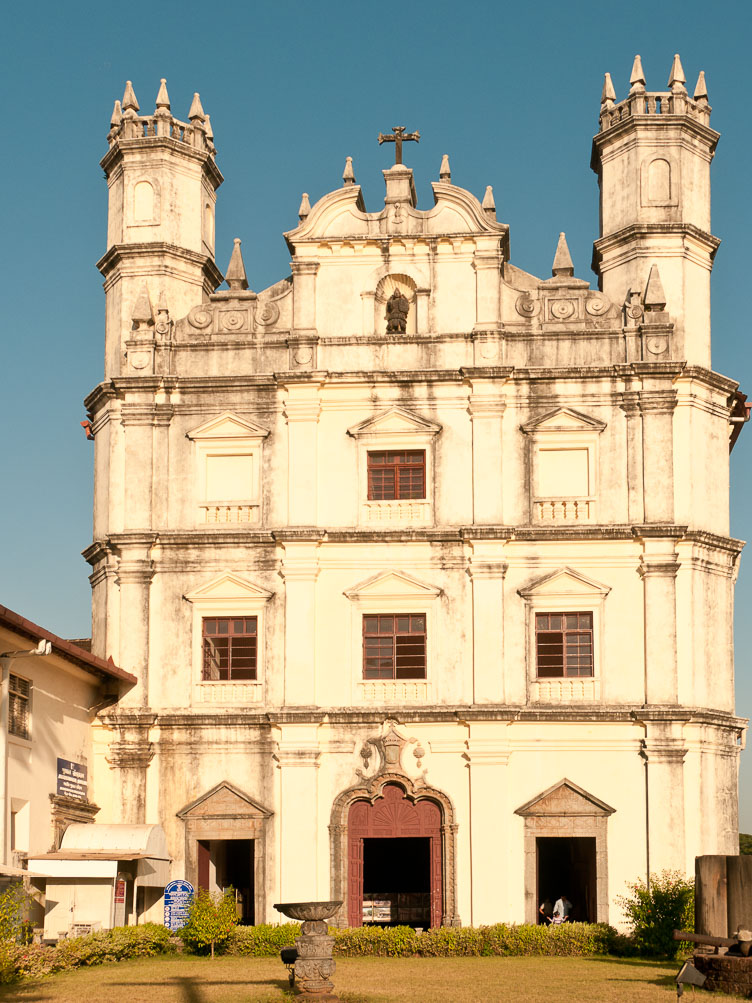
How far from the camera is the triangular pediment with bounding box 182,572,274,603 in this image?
3806 cm

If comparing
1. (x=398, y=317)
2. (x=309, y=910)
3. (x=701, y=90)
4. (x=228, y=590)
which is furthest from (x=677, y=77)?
(x=309, y=910)

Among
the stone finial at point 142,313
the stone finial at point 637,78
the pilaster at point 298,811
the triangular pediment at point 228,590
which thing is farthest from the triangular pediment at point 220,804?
the stone finial at point 637,78

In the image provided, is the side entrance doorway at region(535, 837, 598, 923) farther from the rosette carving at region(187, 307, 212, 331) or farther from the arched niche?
the rosette carving at region(187, 307, 212, 331)

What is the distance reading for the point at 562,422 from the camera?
38125 mm

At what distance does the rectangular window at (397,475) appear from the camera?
3841 cm

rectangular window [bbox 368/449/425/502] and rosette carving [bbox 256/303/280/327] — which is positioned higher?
rosette carving [bbox 256/303/280/327]

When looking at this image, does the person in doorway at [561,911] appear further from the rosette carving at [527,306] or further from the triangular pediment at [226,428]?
the rosette carving at [527,306]

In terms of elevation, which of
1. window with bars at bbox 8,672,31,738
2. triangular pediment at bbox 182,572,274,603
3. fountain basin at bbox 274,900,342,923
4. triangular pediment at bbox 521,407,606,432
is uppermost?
triangular pediment at bbox 521,407,606,432

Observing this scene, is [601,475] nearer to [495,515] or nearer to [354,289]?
[495,515]

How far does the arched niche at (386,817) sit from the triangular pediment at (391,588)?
4.25 metres

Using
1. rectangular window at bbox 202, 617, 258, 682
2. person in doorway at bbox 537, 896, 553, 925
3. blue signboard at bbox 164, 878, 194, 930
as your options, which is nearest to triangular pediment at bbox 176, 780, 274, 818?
blue signboard at bbox 164, 878, 194, 930

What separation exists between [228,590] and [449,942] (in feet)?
33.0

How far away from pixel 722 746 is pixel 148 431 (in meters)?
16.0

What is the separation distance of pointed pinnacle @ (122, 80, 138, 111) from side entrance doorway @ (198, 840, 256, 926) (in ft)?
63.1
